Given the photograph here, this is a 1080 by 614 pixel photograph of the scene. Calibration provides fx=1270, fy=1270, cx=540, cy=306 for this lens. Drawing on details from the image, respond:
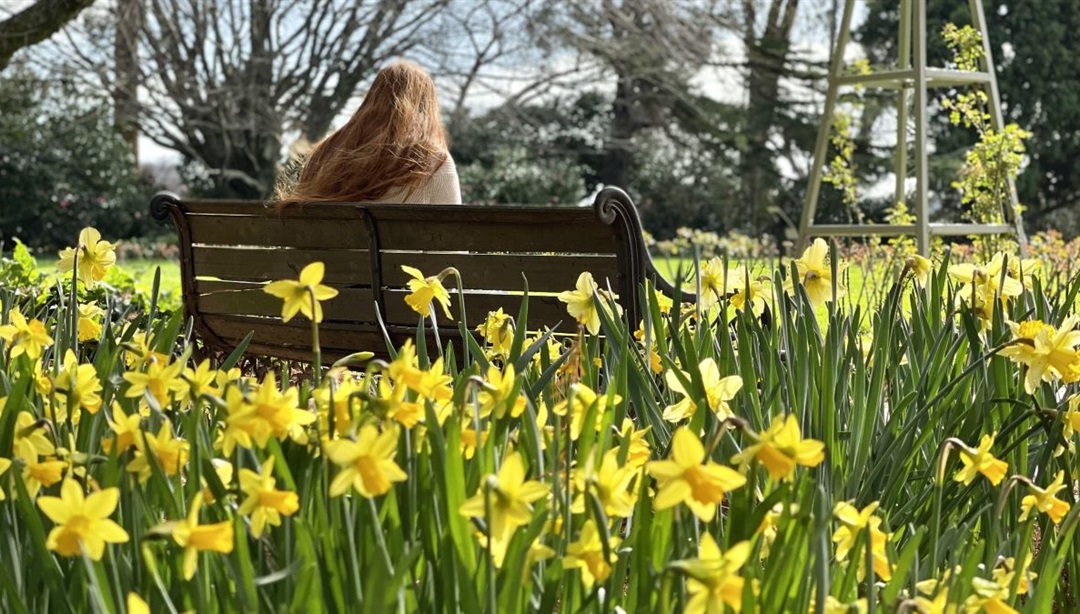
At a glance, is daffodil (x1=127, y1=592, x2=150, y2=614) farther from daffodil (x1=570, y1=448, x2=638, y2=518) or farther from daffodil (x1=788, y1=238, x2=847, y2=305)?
daffodil (x1=788, y1=238, x2=847, y2=305)

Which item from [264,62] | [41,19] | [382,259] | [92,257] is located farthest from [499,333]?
[264,62]

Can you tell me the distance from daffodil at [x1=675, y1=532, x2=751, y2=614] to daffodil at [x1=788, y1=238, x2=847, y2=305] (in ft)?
3.37

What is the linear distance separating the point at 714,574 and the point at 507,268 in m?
2.18

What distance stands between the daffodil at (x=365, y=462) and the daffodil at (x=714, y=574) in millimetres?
237

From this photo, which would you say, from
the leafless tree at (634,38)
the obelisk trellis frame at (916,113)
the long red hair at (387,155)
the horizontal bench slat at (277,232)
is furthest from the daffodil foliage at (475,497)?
the leafless tree at (634,38)

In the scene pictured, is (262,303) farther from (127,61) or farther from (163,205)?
(127,61)

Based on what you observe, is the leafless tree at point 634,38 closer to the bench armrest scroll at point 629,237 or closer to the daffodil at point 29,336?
the bench armrest scroll at point 629,237

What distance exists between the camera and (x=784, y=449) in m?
1.04

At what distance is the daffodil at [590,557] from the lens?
3.51 feet

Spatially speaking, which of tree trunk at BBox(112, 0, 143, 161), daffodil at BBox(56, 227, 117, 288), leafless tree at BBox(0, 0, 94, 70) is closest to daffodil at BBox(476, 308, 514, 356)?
daffodil at BBox(56, 227, 117, 288)

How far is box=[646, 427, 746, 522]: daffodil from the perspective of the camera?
3.16 ft

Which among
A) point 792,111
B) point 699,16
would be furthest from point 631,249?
point 792,111

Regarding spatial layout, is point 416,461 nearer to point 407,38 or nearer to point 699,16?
point 407,38

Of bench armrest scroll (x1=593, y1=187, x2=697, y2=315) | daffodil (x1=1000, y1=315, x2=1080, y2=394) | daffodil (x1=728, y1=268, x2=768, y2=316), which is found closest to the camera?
daffodil (x1=1000, y1=315, x2=1080, y2=394)
